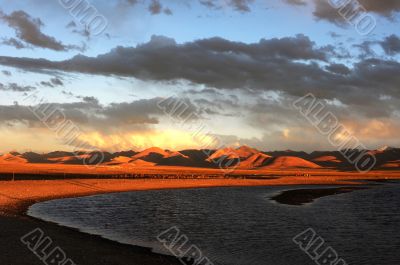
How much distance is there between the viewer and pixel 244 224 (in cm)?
3222

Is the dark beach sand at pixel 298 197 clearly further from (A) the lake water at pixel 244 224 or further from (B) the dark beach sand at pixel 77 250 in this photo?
(B) the dark beach sand at pixel 77 250

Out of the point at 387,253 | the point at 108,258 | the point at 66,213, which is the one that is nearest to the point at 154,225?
the point at 66,213

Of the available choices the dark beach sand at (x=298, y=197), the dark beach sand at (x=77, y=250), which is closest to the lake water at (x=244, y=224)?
the dark beach sand at (x=77, y=250)

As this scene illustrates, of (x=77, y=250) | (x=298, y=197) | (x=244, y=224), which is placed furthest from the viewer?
(x=298, y=197)

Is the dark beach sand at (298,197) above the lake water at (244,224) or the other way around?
above

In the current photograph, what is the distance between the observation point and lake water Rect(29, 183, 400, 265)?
75.2 feet

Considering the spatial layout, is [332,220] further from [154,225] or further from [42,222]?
[42,222]

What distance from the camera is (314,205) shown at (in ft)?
156

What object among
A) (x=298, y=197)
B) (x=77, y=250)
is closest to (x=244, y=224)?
A: (x=77, y=250)

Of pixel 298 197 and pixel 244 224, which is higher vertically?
pixel 298 197

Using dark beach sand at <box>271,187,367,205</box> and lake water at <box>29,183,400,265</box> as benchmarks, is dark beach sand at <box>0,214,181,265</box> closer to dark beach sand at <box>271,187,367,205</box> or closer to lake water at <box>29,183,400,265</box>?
lake water at <box>29,183,400,265</box>

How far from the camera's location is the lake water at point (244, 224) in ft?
75.2

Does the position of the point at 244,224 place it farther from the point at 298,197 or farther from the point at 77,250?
the point at 298,197

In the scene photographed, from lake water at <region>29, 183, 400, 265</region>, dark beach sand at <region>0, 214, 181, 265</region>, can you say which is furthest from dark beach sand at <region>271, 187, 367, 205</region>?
dark beach sand at <region>0, 214, 181, 265</region>
